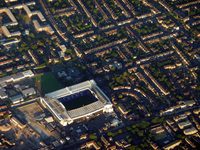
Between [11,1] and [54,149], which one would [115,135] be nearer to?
[54,149]

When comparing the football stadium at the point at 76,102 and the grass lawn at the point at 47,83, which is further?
the grass lawn at the point at 47,83

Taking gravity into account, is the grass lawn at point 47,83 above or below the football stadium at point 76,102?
Answer: above

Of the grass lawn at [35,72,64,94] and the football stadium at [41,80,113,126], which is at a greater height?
the grass lawn at [35,72,64,94]

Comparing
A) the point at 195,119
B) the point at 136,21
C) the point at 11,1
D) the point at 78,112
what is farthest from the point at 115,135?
the point at 11,1

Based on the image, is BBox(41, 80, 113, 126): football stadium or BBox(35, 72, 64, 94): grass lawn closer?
BBox(41, 80, 113, 126): football stadium

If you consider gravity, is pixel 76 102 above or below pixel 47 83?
below
